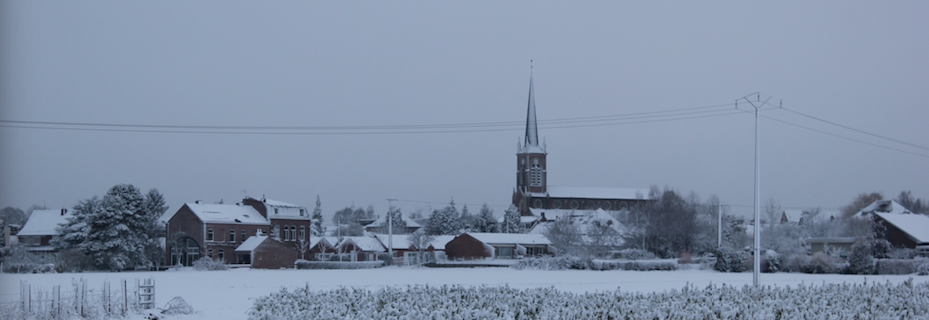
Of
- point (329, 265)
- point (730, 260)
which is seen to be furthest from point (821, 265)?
point (329, 265)

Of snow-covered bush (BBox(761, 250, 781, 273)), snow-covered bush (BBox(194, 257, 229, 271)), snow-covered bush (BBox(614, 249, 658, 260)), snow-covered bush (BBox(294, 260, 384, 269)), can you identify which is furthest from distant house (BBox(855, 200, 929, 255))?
snow-covered bush (BBox(194, 257, 229, 271))

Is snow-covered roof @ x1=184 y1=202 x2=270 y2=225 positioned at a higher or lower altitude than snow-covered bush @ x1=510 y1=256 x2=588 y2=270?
higher

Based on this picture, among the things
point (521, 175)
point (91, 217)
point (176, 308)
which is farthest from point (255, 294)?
point (521, 175)

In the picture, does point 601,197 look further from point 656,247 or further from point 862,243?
point 862,243

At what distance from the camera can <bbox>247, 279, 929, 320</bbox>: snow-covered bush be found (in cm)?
1447

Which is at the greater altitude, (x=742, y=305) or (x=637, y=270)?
(x=742, y=305)

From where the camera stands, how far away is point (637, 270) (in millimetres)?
55375

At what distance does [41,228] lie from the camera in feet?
239

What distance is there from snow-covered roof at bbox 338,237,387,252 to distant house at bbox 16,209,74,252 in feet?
85.0

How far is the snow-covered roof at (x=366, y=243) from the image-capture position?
75.7 meters

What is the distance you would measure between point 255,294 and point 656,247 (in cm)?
5099

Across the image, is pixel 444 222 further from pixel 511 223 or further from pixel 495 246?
pixel 495 246

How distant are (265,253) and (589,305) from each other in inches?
1996

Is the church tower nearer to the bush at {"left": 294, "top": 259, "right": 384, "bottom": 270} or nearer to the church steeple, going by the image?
the church steeple
